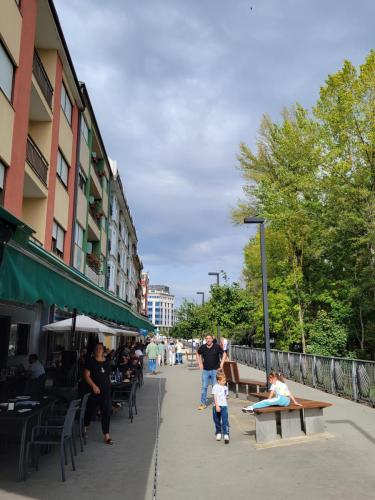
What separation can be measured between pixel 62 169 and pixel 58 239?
3.09m

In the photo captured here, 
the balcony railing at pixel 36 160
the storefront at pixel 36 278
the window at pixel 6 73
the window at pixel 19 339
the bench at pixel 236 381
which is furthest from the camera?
the window at pixel 19 339

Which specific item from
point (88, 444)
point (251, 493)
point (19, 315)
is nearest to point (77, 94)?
point (19, 315)

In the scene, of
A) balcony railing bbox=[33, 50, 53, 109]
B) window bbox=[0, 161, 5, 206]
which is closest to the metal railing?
window bbox=[0, 161, 5, 206]

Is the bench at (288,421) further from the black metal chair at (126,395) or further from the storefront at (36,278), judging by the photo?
the storefront at (36,278)

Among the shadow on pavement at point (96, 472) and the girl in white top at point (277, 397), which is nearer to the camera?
the shadow on pavement at point (96, 472)

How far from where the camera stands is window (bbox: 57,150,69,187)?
18609 millimetres

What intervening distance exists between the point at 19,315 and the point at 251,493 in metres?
12.0

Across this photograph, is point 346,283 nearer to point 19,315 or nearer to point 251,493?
point 19,315

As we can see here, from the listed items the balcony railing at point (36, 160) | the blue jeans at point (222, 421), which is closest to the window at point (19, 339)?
the balcony railing at point (36, 160)

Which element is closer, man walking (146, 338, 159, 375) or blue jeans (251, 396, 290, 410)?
blue jeans (251, 396, 290, 410)

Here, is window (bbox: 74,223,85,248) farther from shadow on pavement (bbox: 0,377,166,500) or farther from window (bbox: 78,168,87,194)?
shadow on pavement (bbox: 0,377,166,500)

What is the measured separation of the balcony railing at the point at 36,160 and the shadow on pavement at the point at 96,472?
375 inches

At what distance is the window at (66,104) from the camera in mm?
19034

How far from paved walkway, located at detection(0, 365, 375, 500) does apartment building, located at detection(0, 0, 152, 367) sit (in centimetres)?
227
